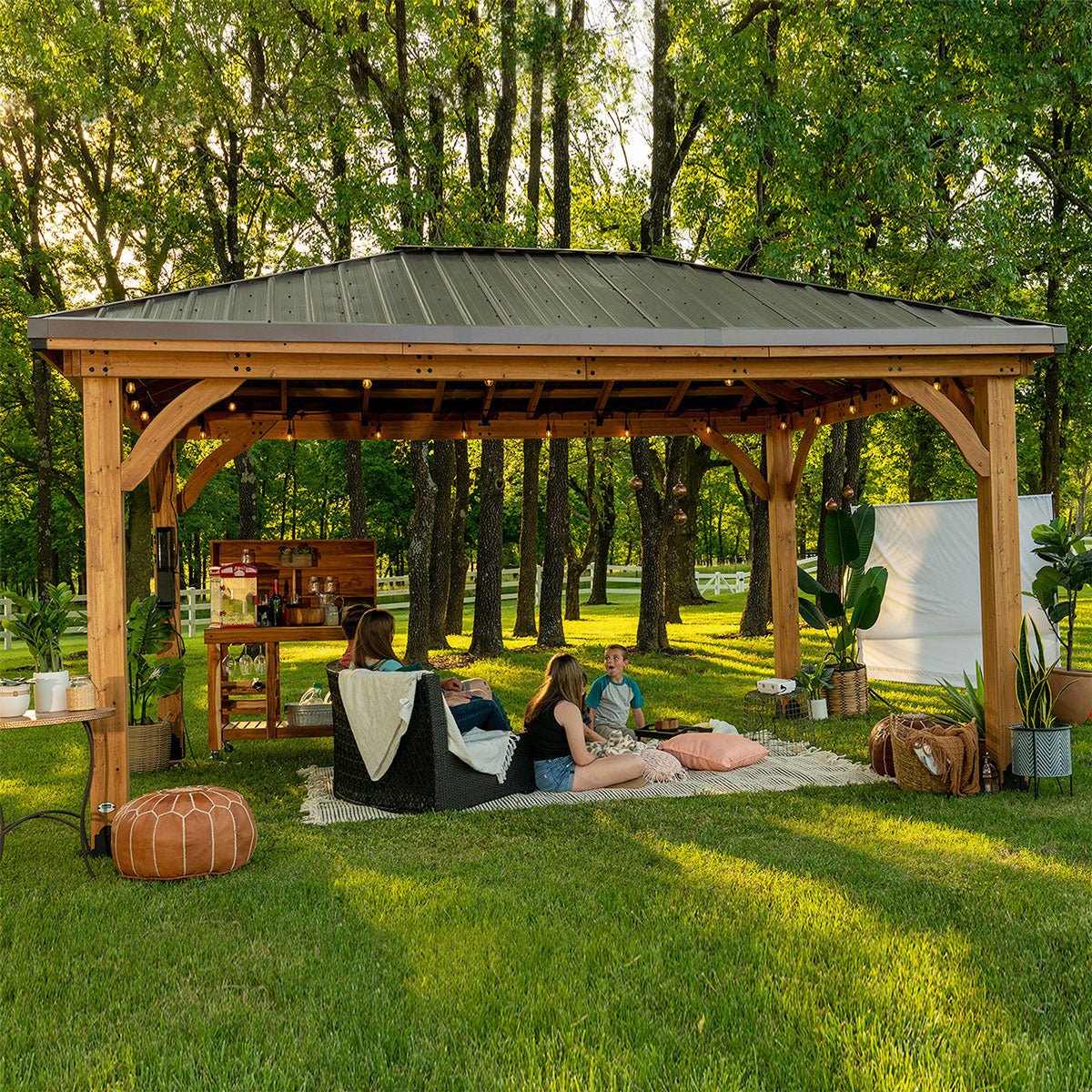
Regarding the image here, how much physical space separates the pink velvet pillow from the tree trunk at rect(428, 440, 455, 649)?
694 centimetres

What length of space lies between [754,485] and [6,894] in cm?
795

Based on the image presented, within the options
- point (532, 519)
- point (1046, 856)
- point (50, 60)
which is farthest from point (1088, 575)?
point (50, 60)

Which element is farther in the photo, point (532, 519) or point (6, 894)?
point (532, 519)

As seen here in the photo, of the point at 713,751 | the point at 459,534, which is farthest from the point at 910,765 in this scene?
the point at 459,534

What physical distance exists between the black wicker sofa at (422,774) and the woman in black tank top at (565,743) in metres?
0.28

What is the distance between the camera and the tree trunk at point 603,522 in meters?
24.4

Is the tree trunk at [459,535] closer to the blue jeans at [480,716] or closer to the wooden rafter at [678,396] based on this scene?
the wooden rafter at [678,396]

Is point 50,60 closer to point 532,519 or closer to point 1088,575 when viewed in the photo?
point 532,519

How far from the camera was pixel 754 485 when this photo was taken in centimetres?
1113

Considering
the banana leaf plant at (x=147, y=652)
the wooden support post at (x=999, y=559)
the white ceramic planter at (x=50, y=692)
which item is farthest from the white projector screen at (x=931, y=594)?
the white ceramic planter at (x=50, y=692)

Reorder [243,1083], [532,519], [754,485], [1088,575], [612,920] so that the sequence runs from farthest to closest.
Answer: [532,519] → [754,485] → [1088,575] → [612,920] → [243,1083]

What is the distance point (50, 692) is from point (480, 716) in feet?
9.92

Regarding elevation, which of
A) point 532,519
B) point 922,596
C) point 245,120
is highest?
point 245,120

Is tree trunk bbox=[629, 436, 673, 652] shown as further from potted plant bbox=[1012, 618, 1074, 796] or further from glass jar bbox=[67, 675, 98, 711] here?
glass jar bbox=[67, 675, 98, 711]
